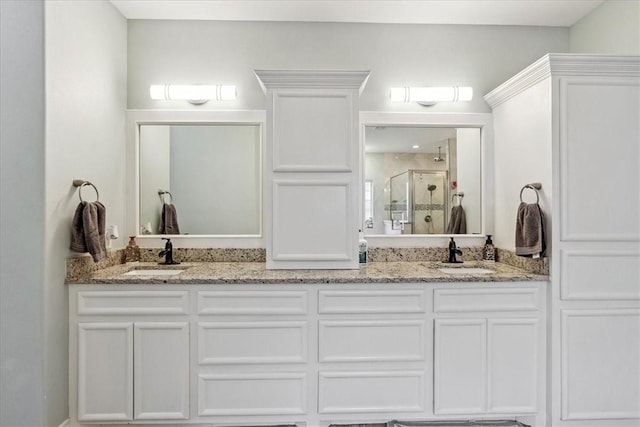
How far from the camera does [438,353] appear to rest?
2.14 m

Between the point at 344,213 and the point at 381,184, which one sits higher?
the point at 381,184

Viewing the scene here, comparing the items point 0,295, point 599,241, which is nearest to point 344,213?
point 599,241

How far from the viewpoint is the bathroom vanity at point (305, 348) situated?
2.10 m

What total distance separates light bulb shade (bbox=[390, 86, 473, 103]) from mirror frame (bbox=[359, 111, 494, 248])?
105mm

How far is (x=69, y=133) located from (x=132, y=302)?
1.01 meters

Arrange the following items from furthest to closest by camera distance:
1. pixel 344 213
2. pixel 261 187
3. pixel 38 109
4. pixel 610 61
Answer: pixel 261 187, pixel 344 213, pixel 610 61, pixel 38 109

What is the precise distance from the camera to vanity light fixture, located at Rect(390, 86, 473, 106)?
2.72m

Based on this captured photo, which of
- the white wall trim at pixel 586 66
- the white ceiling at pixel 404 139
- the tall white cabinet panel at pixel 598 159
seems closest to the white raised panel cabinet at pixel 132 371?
the white ceiling at pixel 404 139

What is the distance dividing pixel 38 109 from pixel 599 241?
312 cm

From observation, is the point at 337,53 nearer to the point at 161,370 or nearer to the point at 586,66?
the point at 586,66

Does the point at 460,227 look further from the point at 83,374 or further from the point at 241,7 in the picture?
the point at 83,374

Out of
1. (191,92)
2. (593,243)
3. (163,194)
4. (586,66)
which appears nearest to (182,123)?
(191,92)

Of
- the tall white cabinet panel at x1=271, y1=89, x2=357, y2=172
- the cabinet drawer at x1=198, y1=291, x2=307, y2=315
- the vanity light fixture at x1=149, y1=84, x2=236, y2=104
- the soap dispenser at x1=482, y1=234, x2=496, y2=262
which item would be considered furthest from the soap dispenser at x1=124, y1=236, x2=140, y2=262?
the soap dispenser at x1=482, y1=234, x2=496, y2=262

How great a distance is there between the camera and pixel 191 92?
2.67 metres
